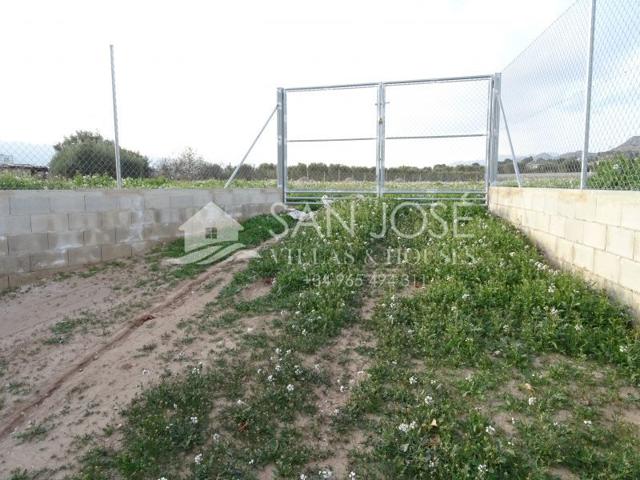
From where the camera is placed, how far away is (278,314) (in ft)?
14.0

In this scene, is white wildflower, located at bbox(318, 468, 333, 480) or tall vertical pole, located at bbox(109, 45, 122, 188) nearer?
white wildflower, located at bbox(318, 468, 333, 480)

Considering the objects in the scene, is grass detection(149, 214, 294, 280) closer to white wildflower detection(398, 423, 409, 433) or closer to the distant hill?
white wildflower detection(398, 423, 409, 433)

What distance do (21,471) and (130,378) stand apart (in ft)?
2.99

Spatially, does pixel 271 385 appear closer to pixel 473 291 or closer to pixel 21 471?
pixel 21 471

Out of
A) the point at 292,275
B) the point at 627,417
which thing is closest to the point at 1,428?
the point at 292,275

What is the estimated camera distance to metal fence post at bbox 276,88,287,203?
7.59 meters

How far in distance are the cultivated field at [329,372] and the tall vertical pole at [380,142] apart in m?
2.38

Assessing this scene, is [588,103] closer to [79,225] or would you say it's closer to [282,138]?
[282,138]

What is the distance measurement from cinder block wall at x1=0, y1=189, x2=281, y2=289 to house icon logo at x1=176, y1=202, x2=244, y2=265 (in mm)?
155

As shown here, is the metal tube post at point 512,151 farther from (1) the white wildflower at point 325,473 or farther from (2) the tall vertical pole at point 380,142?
(1) the white wildflower at point 325,473

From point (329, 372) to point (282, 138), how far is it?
5.31 meters

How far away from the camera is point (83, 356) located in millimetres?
3607

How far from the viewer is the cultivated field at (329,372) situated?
8.16 feet

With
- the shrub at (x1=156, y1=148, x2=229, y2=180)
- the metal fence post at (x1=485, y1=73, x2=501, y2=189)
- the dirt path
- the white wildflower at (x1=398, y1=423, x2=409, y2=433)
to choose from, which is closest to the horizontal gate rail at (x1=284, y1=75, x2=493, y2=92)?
the metal fence post at (x1=485, y1=73, x2=501, y2=189)
